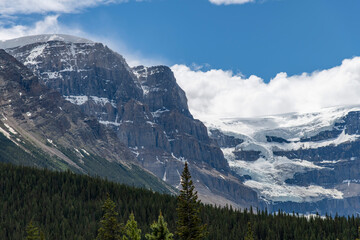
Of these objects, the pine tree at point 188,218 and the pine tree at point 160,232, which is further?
the pine tree at point 188,218

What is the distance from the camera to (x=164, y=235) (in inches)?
2916

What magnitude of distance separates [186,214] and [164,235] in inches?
293

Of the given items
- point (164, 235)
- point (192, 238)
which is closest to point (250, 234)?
point (192, 238)

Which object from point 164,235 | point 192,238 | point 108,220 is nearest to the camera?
point 164,235

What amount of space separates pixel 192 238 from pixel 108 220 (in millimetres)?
16496

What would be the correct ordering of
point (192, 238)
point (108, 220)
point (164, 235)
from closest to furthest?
1. point (164, 235)
2. point (192, 238)
3. point (108, 220)

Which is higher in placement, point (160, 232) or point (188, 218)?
point (188, 218)

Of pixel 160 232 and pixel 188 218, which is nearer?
pixel 160 232

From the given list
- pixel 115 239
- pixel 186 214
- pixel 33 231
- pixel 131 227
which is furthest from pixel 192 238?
pixel 33 231

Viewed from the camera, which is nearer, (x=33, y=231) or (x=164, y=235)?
(x=164, y=235)

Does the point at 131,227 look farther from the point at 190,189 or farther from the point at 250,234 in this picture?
the point at 250,234

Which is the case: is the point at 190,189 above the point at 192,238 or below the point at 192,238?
above

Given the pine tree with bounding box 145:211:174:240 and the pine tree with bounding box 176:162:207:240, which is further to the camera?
the pine tree with bounding box 176:162:207:240

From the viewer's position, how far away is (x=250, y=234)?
83.6m
